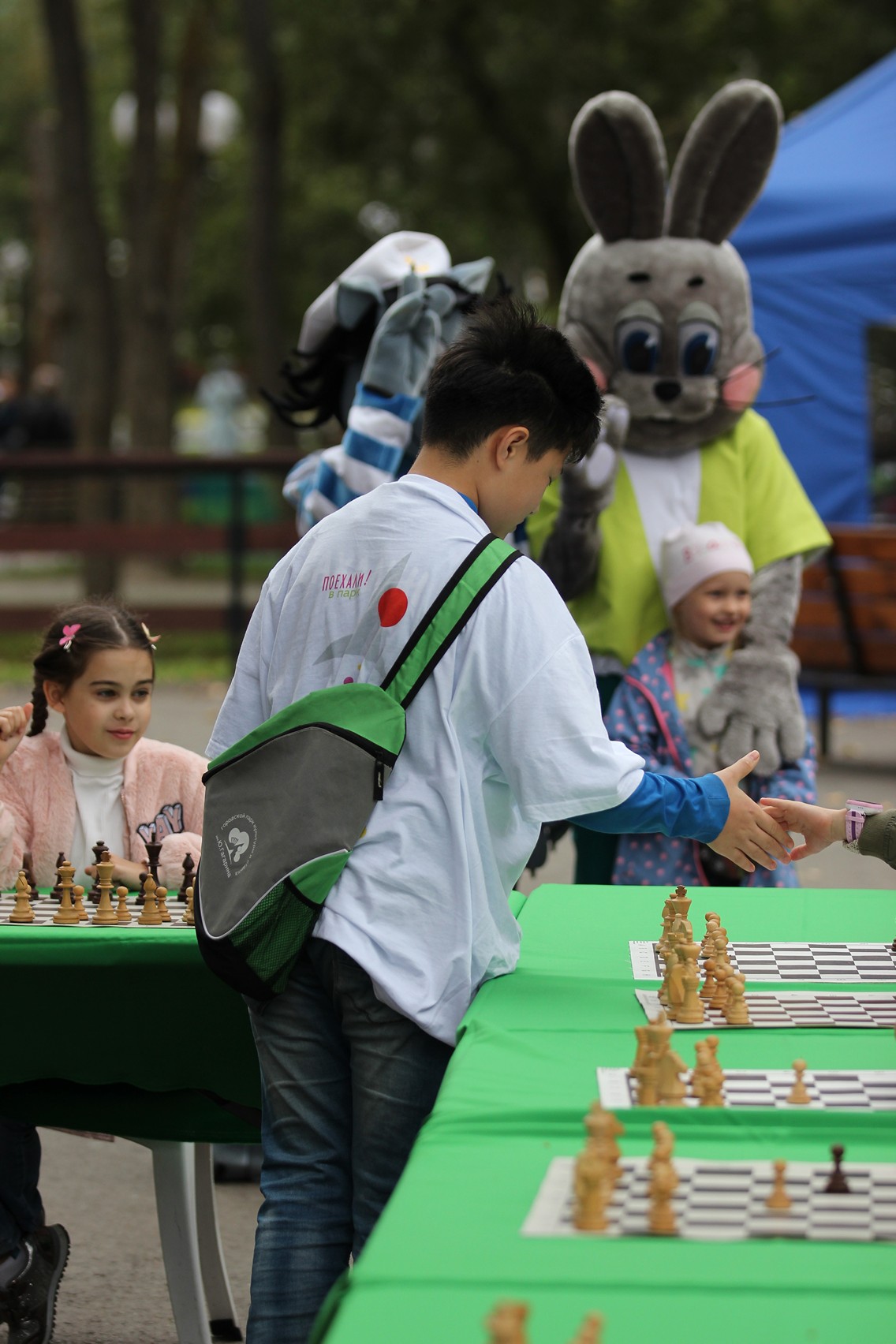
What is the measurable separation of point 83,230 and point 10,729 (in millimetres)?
12723

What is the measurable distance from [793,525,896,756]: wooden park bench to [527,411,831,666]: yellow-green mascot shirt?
4328 millimetres

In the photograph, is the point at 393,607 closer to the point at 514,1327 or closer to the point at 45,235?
the point at 514,1327

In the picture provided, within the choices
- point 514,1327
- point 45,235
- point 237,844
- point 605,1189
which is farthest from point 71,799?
point 45,235

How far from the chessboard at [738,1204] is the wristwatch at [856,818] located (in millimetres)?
1028

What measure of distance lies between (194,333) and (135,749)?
33.0 meters

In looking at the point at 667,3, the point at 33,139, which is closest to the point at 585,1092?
the point at 667,3

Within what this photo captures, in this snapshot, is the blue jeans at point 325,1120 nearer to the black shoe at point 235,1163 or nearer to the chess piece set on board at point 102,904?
the chess piece set on board at point 102,904

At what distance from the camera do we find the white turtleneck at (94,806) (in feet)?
12.9

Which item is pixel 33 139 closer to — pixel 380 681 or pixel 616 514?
pixel 616 514

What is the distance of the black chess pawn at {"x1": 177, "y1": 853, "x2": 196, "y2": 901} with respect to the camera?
3.52 m

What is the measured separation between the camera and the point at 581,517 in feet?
16.3

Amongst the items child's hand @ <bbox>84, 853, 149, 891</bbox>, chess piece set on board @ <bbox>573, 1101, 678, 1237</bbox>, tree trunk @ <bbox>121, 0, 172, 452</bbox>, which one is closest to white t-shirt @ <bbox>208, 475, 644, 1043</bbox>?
chess piece set on board @ <bbox>573, 1101, 678, 1237</bbox>

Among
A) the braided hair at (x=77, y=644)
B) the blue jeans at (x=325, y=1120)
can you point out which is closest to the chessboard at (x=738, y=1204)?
the blue jeans at (x=325, y=1120)

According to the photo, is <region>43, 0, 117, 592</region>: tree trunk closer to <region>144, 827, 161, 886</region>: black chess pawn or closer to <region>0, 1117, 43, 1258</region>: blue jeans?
<region>144, 827, 161, 886</region>: black chess pawn
